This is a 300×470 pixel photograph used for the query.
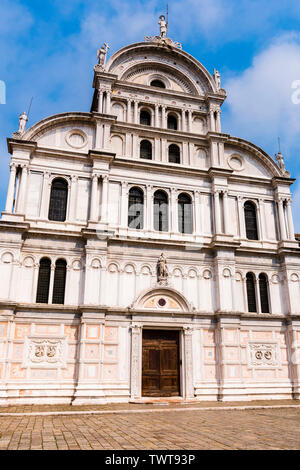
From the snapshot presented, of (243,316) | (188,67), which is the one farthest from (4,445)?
(188,67)

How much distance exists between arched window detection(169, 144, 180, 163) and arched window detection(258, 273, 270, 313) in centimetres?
903

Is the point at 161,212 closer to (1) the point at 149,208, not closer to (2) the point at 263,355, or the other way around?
(1) the point at 149,208

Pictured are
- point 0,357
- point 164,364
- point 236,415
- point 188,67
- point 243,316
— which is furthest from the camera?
point 188,67

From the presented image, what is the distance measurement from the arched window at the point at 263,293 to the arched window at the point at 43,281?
12.3m

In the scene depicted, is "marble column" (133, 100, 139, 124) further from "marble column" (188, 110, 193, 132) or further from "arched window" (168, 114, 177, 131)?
"marble column" (188, 110, 193, 132)

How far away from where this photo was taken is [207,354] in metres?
20.2

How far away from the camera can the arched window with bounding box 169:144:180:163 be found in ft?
80.6

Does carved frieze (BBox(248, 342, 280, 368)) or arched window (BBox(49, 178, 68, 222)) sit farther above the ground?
arched window (BBox(49, 178, 68, 222))

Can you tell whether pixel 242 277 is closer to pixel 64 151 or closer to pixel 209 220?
pixel 209 220

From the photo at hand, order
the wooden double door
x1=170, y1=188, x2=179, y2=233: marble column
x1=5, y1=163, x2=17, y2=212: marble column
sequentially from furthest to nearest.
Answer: x1=170, y1=188, x2=179, y2=233: marble column
x1=5, y1=163, x2=17, y2=212: marble column
the wooden double door

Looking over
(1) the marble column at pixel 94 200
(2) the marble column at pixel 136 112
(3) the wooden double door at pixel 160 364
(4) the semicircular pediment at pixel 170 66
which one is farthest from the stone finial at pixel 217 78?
(3) the wooden double door at pixel 160 364

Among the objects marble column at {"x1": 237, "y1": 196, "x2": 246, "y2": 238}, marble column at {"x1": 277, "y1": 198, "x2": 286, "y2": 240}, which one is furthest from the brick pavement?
marble column at {"x1": 277, "y1": 198, "x2": 286, "y2": 240}

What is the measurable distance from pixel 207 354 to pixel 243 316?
2972 mm

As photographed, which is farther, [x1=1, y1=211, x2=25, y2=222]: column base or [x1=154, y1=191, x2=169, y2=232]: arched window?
[x1=154, y1=191, x2=169, y2=232]: arched window
